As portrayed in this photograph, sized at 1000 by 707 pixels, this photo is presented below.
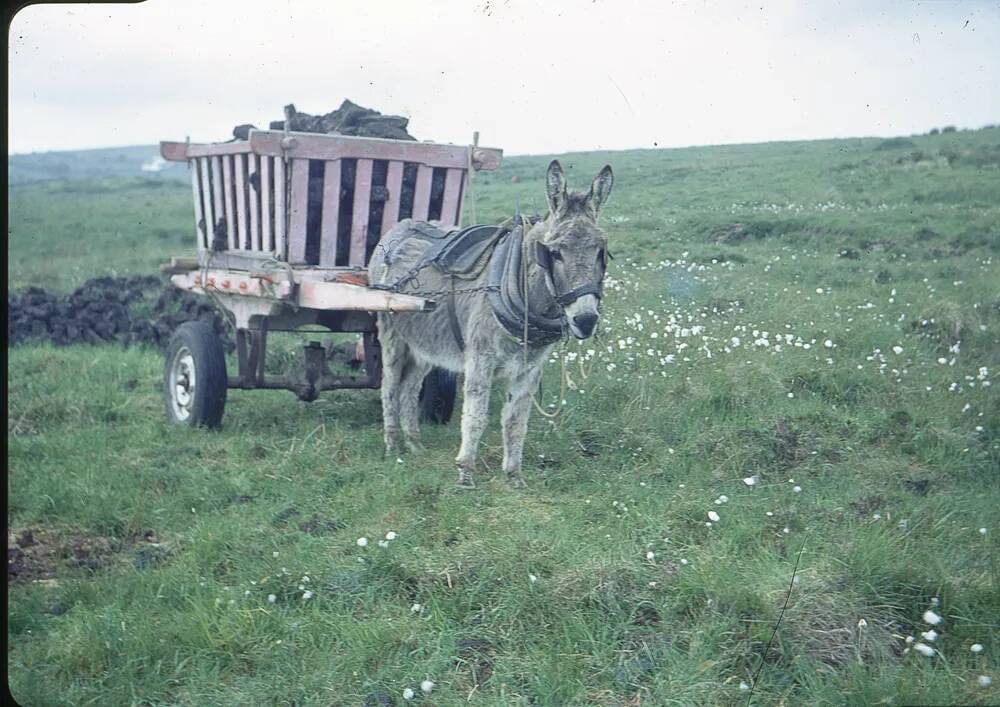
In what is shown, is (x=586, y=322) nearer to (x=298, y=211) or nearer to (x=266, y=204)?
(x=298, y=211)

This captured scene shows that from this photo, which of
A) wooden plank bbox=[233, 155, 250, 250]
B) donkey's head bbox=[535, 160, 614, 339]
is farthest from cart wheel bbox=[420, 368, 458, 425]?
donkey's head bbox=[535, 160, 614, 339]

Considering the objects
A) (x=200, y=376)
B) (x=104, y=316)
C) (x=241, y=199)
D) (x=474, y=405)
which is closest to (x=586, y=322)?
(x=474, y=405)

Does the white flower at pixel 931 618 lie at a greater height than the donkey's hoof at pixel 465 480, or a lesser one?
greater

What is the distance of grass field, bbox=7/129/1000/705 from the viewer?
12.1 ft

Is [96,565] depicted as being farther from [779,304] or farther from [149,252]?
[149,252]

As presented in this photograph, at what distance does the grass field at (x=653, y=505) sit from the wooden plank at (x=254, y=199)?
1430mm

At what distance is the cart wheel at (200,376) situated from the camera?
6.96m

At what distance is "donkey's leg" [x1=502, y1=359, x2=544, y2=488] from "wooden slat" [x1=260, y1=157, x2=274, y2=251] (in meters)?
2.20

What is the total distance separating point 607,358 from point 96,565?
3459mm

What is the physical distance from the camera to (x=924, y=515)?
4.29 m

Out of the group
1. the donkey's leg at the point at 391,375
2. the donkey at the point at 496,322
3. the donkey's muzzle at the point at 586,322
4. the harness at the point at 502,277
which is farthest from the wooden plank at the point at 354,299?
the donkey's muzzle at the point at 586,322

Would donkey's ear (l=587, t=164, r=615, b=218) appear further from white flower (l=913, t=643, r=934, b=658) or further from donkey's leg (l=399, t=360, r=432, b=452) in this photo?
white flower (l=913, t=643, r=934, b=658)

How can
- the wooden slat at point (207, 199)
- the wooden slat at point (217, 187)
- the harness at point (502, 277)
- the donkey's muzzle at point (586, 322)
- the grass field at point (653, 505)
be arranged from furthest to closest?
1. the wooden slat at point (207, 199)
2. the wooden slat at point (217, 187)
3. the harness at point (502, 277)
4. the donkey's muzzle at point (586, 322)
5. the grass field at point (653, 505)

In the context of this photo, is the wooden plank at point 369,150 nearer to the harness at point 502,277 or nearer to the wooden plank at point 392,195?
the wooden plank at point 392,195
